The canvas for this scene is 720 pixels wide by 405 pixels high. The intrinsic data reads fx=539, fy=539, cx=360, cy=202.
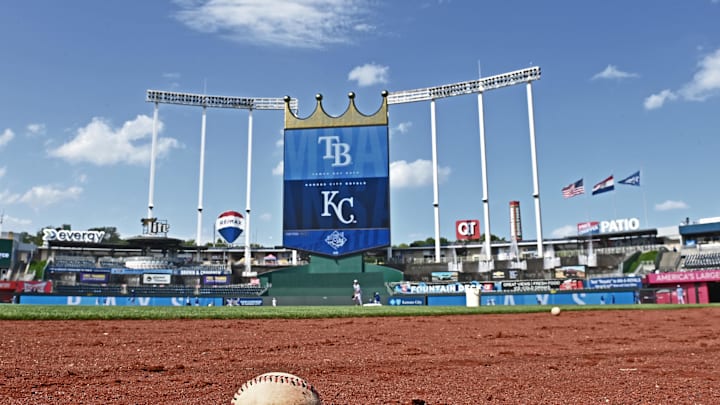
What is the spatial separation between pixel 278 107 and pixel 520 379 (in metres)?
50.4

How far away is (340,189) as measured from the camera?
3709 cm

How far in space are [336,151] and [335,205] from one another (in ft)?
12.5

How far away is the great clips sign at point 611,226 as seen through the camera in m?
62.7

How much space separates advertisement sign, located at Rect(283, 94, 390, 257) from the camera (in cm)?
3706

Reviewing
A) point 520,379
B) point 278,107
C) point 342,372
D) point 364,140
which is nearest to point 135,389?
point 342,372

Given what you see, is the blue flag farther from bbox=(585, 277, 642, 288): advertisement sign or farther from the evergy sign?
the evergy sign

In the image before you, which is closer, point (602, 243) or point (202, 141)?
point (202, 141)

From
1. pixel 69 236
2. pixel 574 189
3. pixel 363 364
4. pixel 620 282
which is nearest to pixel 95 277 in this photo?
pixel 69 236

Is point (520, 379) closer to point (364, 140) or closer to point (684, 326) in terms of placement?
point (684, 326)

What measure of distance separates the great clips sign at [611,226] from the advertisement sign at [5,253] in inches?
2544

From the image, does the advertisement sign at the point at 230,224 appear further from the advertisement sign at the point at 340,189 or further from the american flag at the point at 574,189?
the american flag at the point at 574,189

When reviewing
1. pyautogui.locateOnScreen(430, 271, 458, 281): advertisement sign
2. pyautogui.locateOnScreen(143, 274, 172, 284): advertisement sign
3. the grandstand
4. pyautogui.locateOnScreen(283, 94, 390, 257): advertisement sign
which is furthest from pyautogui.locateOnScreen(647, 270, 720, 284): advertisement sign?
pyautogui.locateOnScreen(143, 274, 172, 284): advertisement sign

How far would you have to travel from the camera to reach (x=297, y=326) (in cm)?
1469

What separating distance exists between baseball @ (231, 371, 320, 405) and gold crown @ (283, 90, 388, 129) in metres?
34.2
